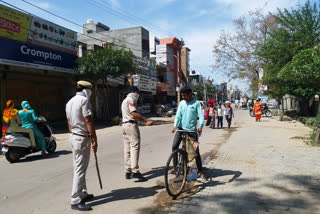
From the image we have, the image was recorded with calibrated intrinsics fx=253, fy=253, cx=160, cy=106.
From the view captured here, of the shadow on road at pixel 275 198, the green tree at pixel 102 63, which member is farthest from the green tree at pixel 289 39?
the shadow on road at pixel 275 198

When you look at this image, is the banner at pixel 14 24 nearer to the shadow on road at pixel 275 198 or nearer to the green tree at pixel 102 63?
the green tree at pixel 102 63

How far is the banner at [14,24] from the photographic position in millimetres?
11736

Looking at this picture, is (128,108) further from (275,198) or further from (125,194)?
(275,198)

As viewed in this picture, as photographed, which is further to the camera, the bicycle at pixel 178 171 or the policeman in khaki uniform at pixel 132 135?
the policeman in khaki uniform at pixel 132 135

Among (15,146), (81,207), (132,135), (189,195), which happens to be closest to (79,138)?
(81,207)

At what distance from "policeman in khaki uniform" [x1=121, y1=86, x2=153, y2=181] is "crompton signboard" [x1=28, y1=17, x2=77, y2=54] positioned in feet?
35.5

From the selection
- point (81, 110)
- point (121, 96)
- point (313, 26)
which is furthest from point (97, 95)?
point (81, 110)

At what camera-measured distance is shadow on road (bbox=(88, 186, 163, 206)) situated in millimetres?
4004

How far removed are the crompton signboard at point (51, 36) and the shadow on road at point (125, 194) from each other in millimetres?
11802

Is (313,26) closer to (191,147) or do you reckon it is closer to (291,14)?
(291,14)

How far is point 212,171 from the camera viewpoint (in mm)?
5520

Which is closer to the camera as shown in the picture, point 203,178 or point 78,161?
point 78,161

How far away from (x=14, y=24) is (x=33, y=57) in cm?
173

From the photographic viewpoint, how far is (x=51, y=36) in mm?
14727
